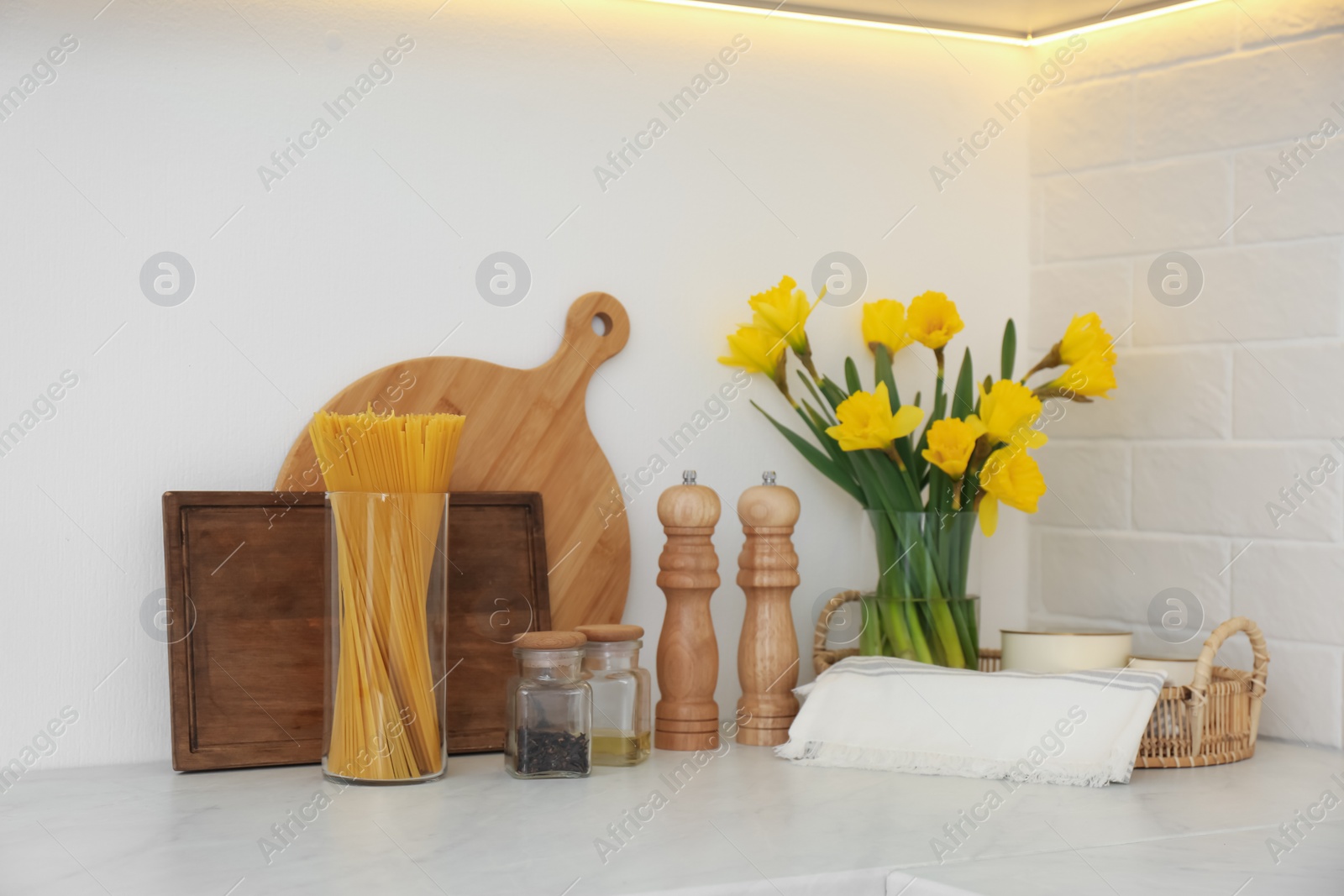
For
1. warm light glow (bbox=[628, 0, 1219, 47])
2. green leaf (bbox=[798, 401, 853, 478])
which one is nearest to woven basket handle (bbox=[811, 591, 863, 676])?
green leaf (bbox=[798, 401, 853, 478])

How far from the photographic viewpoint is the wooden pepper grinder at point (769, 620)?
1156 mm

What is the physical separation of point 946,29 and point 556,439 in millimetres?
631

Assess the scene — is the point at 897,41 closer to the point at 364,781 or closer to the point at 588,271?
the point at 588,271

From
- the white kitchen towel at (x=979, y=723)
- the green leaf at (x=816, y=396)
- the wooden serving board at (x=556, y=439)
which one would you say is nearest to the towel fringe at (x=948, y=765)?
the white kitchen towel at (x=979, y=723)

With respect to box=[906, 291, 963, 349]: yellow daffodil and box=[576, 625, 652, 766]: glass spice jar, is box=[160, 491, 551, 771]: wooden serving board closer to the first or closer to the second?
box=[576, 625, 652, 766]: glass spice jar

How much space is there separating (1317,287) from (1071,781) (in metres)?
0.51

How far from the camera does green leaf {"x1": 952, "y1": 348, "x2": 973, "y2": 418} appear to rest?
1.26 metres

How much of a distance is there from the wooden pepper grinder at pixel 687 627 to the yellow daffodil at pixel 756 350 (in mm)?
174

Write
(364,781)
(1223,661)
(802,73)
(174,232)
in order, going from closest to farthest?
1. (364,781)
2. (174,232)
3. (1223,661)
4. (802,73)

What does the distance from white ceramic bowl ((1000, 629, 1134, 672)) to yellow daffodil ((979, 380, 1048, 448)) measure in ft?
0.57

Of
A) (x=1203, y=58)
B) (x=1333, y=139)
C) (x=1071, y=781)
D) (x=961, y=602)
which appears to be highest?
Result: (x=1203, y=58)

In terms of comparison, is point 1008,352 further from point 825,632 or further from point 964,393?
point 825,632

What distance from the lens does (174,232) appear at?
3.54 ft

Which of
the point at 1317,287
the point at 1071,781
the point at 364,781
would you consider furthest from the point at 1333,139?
the point at 364,781
